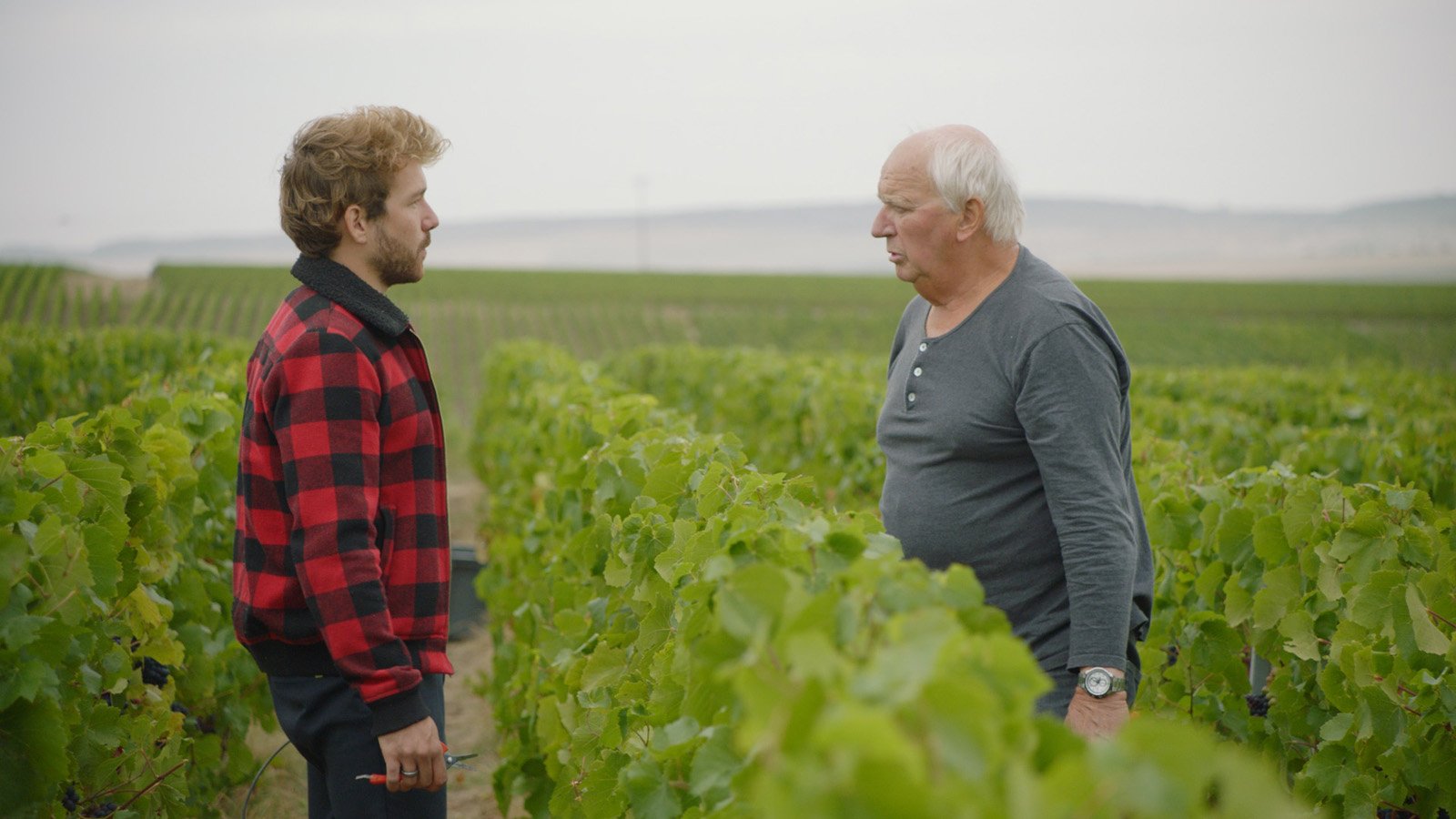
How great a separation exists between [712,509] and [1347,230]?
8714 inches

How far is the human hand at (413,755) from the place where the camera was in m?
2.13

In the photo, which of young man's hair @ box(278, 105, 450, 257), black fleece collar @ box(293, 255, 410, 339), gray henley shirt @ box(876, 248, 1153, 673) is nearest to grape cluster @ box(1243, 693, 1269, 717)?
gray henley shirt @ box(876, 248, 1153, 673)

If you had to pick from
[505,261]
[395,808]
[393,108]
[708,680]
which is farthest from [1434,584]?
[505,261]

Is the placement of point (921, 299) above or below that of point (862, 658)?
above

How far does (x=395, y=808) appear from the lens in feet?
7.37

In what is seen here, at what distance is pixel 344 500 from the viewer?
2064 mm

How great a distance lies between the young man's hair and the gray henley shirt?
122 centimetres

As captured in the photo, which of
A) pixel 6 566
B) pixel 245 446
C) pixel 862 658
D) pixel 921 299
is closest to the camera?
pixel 862 658

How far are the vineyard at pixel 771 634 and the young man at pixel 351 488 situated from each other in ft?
1.31

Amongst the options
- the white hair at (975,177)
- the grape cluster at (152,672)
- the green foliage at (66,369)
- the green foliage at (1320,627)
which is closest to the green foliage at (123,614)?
the grape cluster at (152,672)

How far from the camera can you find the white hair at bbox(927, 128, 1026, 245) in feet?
7.91

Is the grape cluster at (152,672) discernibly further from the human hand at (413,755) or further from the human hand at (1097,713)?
the human hand at (1097,713)

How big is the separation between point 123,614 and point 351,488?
144cm

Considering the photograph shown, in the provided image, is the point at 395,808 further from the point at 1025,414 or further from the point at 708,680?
the point at 1025,414
